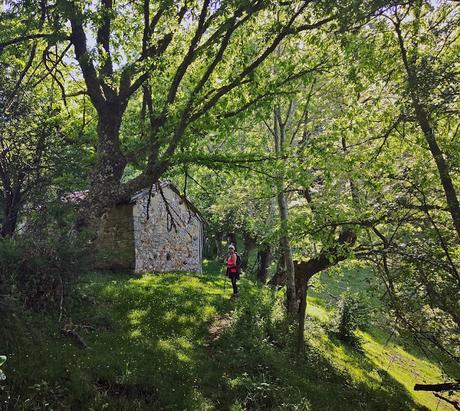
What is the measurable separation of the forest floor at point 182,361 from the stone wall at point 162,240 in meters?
6.26

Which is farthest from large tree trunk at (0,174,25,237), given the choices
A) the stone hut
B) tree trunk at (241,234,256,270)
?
tree trunk at (241,234,256,270)

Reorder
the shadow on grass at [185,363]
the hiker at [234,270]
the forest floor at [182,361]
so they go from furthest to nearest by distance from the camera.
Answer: the hiker at [234,270] → the shadow on grass at [185,363] → the forest floor at [182,361]

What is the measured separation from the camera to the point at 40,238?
934 cm

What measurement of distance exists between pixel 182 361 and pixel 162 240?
48.7 ft

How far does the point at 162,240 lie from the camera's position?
939 inches

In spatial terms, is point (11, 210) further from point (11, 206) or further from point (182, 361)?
point (182, 361)

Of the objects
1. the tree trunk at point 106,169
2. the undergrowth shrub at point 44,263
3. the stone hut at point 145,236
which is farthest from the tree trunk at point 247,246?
the undergrowth shrub at point 44,263

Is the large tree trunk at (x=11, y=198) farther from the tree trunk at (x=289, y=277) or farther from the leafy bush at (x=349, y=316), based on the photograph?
the leafy bush at (x=349, y=316)

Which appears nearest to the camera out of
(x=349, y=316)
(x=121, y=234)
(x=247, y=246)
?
(x=349, y=316)

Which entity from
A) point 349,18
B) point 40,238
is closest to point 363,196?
point 349,18

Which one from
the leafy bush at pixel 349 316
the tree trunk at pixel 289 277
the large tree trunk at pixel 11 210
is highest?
the large tree trunk at pixel 11 210

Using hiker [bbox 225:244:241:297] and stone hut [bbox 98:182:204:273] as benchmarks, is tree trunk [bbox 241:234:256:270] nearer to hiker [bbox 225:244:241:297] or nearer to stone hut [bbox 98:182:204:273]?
stone hut [bbox 98:182:204:273]

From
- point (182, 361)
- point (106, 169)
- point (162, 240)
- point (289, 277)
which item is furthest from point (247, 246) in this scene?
point (182, 361)

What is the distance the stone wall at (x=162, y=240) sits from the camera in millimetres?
22062
